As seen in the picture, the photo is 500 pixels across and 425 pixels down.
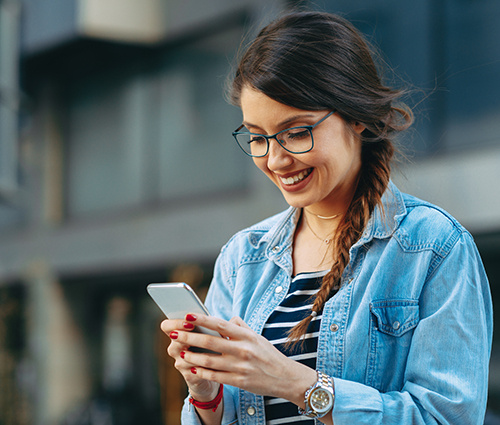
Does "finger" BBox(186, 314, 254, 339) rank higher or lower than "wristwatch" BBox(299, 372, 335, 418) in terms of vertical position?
higher

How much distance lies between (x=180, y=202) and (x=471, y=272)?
7.16 m

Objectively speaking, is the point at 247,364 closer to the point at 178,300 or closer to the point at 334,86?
the point at 178,300

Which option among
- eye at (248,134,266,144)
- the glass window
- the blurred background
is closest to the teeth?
eye at (248,134,266,144)

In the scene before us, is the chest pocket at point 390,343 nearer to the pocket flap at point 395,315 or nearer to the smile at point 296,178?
the pocket flap at point 395,315

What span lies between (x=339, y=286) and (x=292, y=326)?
155 millimetres

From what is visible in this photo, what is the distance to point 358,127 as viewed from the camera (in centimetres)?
175

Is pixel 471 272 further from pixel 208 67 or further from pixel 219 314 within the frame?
pixel 208 67

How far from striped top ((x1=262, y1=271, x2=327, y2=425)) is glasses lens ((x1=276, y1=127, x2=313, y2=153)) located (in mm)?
338

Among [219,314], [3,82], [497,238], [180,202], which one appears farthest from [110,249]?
[219,314]

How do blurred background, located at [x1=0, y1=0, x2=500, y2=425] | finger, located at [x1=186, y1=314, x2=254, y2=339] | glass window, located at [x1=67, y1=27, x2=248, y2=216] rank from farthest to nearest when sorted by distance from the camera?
glass window, located at [x1=67, y1=27, x2=248, y2=216] < blurred background, located at [x1=0, y1=0, x2=500, y2=425] < finger, located at [x1=186, y1=314, x2=254, y2=339]

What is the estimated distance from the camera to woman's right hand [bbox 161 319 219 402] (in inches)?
60.3

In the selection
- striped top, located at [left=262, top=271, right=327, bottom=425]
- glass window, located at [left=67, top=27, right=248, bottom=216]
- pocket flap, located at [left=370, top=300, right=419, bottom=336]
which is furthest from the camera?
glass window, located at [left=67, top=27, right=248, bottom=216]

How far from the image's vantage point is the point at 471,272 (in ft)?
5.15

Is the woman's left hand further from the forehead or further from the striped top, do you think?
the forehead
